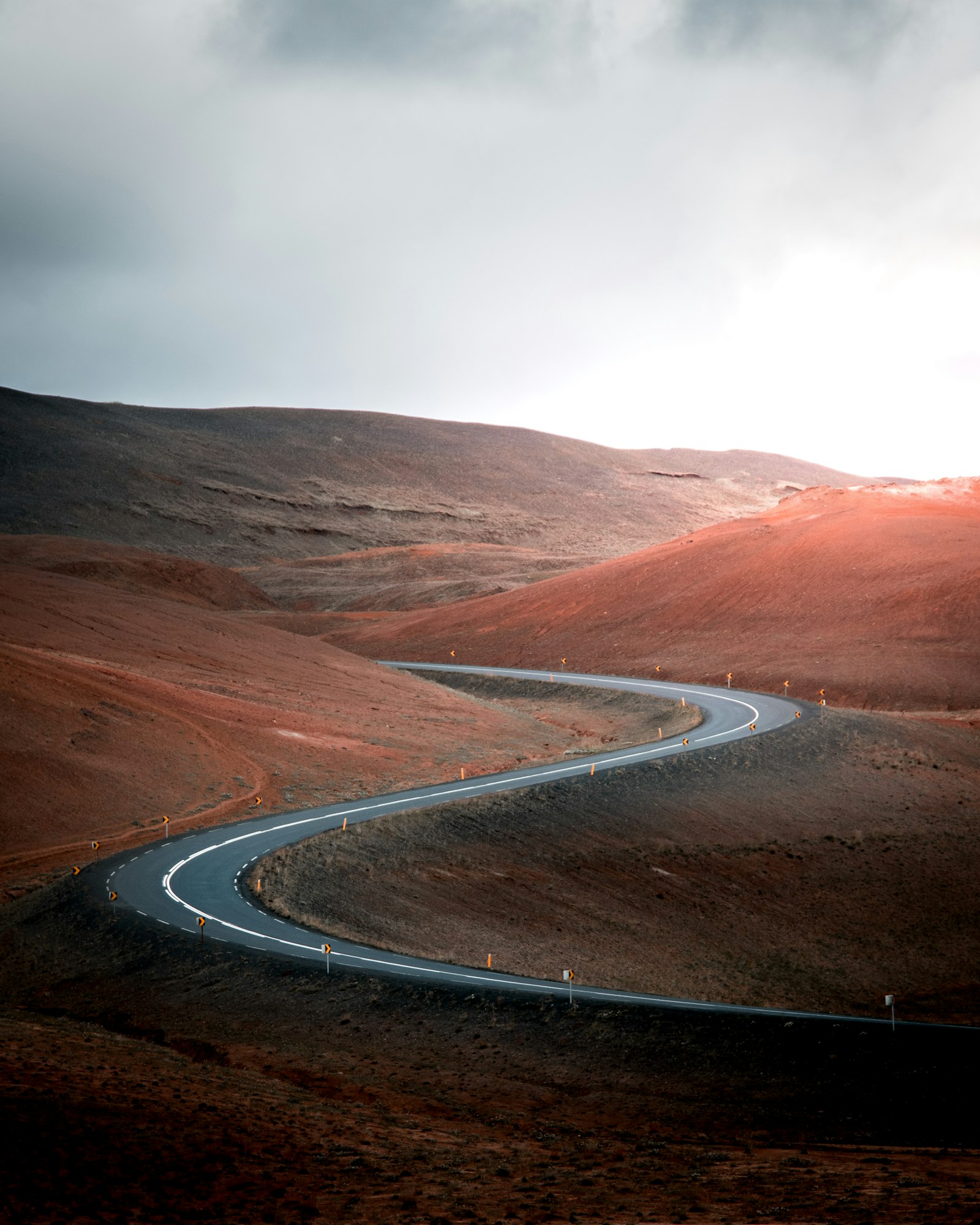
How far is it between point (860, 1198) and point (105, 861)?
19.2m

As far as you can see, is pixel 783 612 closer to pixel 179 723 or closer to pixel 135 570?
pixel 179 723

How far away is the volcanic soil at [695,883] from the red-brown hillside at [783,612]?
1827cm

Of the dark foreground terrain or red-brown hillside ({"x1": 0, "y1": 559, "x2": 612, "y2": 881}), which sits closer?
the dark foreground terrain

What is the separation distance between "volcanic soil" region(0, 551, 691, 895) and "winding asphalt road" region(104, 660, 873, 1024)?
2288 millimetres

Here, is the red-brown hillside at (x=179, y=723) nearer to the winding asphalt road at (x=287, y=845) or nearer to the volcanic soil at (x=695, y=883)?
the winding asphalt road at (x=287, y=845)

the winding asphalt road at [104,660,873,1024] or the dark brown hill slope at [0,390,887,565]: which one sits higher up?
the dark brown hill slope at [0,390,887,565]

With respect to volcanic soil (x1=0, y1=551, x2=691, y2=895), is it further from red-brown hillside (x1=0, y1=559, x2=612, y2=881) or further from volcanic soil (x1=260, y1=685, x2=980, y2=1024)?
volcanic soil (x1=260, y1=685, x2=980, y2=1024)

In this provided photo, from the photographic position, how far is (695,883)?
27.0 metres

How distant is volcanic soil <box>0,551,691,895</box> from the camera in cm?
2905

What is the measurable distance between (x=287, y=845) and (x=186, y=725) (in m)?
12.2

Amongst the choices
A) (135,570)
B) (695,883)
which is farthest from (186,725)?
(135,570)

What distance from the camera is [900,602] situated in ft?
201

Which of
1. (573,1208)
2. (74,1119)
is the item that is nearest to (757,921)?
(573,1208)

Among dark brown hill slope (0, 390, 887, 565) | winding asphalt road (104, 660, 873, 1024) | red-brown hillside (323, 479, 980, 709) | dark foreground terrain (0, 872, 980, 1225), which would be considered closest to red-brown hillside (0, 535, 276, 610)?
red-brown hillside (323, 479, 980, 709)
